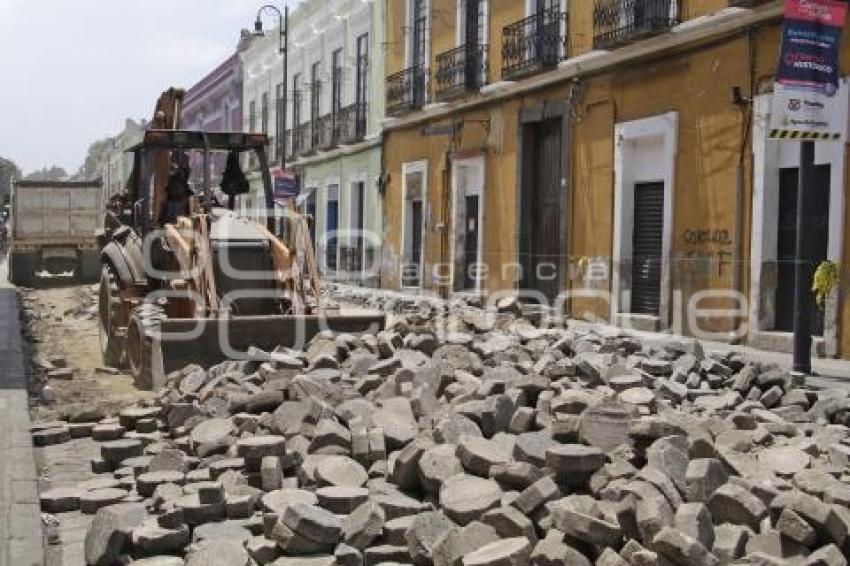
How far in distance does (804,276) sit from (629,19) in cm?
628

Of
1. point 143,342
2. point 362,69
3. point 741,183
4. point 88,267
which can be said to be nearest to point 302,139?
point 362,69

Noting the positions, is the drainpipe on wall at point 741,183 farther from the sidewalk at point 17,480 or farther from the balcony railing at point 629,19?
the sidewalk at point 17,480

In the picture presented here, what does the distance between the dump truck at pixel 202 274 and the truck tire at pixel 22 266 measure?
1514 cm

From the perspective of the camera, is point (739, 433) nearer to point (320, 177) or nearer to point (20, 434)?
point (20, 434)

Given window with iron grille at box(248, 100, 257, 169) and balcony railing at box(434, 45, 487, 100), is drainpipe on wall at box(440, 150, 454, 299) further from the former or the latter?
window with iron grille at box(248, 100, 257, 169)

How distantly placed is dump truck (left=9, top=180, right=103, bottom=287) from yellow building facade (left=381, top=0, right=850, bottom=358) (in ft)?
29.7

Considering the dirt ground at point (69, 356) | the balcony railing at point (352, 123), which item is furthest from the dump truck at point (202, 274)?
the balcony railing at point (352, 123)

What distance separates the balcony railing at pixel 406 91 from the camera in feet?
76.2

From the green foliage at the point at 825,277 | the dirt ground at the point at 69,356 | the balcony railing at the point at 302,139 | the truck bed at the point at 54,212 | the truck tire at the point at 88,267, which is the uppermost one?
the balcony railing at the point at 302,139

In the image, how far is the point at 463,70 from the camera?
20.6 m

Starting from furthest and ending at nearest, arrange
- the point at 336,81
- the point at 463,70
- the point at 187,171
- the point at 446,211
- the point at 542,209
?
the point at 336,81 < the point at 446,211 < the point at 463,70 < the point at 542,209 < the point at 187,171

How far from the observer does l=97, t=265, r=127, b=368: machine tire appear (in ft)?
38.6

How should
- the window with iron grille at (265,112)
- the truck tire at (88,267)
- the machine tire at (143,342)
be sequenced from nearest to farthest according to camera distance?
1. the machine tire at (143,342)
2. the truck tire at (88,267)
3. the window with iron grille at (265,112)

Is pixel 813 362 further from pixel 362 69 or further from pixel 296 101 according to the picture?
pixel 296 101
